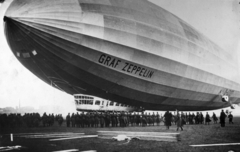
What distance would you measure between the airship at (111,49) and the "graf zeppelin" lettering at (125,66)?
54 mm

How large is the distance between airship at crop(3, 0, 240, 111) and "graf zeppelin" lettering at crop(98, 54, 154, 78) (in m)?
0.05

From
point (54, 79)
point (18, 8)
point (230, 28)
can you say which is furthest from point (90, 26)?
point (230, 28)

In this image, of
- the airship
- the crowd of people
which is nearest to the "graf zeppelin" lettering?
the airship

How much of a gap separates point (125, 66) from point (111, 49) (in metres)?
1.35

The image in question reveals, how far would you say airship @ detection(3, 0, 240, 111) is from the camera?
11.3 metres

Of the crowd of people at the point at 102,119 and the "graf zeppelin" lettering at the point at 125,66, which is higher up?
the "graf zeppelin" lettering at the point at 125,66

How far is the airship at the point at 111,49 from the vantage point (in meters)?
11.3

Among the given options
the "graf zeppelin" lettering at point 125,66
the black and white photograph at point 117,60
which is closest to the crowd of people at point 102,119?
the black and white photograph at point 117,60

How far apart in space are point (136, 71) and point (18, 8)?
682 cm

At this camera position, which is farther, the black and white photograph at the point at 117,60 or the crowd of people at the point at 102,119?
the crowd of people at the point at 102,119

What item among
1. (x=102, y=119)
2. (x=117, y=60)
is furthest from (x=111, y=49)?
(x=102, y=119)

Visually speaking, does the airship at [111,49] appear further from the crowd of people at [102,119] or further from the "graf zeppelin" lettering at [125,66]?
the crowd of people at [102,119]

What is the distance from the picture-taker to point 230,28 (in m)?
12.8

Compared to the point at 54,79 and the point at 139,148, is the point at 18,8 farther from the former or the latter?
the point at 139,148
